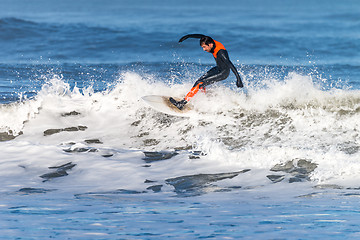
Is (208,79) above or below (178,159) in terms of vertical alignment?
above

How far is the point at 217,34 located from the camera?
28406 millimetres

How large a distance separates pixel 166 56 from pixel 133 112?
33.7ft

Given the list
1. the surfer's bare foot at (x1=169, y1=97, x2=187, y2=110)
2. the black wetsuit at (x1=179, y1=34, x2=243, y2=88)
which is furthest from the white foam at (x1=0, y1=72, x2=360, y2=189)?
the black wetsuit at (x1=179, y1=34, x2=243, y2=88)

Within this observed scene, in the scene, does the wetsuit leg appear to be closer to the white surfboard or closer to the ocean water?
the white surfboard

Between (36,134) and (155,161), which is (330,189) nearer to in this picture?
(155,161)

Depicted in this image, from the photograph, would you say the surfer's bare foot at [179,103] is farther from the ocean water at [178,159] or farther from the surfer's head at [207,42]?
the surfer's head at [207,42]

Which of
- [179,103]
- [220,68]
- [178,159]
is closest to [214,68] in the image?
[220,68]

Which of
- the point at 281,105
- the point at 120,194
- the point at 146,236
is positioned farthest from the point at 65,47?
the point at 146,236

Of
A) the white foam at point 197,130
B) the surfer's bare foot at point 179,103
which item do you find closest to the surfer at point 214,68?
the surfer's bare foot at point 179,103

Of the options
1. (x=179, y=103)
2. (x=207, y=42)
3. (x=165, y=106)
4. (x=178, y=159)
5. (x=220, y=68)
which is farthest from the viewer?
(x=165, y=106)

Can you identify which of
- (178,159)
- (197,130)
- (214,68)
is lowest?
(178,159)

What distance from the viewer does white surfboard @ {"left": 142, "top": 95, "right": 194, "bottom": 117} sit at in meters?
9.92

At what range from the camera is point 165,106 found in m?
9.97

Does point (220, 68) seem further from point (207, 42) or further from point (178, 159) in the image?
point (178, 159)
